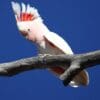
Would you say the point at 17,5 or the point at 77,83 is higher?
the point at 17,5

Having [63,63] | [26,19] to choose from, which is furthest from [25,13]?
[63,63]

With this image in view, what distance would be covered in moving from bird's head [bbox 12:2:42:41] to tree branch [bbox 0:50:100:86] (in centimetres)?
7

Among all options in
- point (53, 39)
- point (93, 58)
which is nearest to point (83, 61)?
point (93, 58)

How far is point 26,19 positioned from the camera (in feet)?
1.79

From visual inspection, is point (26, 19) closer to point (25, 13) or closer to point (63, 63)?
point (25, 13)

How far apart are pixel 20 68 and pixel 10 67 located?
1cm

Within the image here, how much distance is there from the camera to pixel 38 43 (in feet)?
1.81

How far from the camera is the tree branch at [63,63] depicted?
0.44 meters

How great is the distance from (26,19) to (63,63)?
12 cm

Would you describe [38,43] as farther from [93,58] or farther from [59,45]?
[93,58]

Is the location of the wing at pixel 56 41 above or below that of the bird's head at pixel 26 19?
below

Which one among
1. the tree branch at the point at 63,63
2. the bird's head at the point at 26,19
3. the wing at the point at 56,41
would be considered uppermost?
the bird's head at the point at 26,19

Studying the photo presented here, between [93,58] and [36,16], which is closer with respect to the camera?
[93,58]

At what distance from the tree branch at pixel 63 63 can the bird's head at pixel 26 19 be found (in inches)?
2.9
